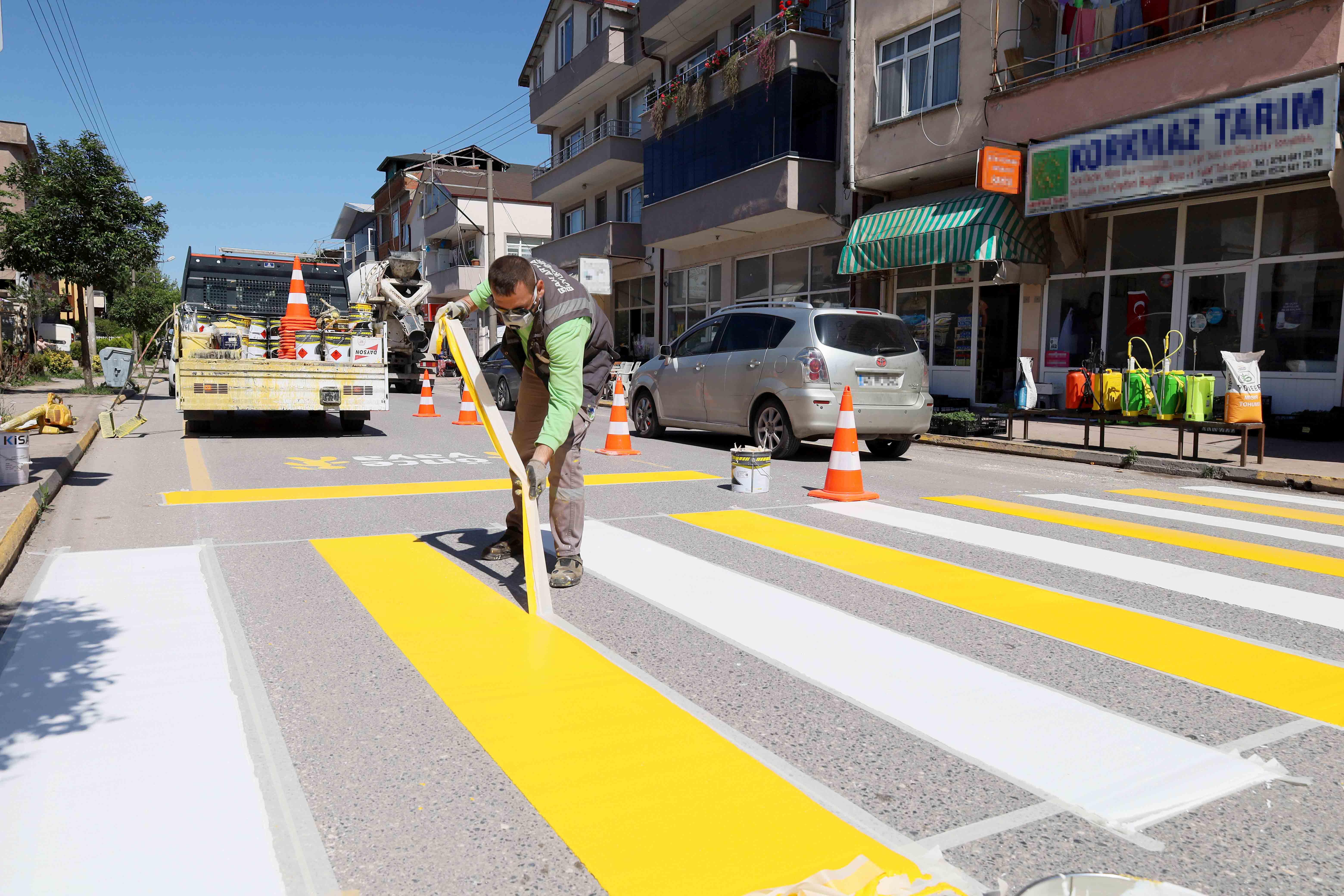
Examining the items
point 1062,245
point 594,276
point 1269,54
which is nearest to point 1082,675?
point 1269,54

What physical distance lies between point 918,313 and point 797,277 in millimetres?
3993

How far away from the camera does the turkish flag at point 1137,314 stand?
15.8m

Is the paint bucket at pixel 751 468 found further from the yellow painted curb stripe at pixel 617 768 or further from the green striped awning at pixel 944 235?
the green striped awning at pixel 944 235

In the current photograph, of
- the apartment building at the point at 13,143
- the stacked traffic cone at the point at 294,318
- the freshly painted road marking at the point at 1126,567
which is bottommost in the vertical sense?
the freshly painted road marking at the point at 1126,567

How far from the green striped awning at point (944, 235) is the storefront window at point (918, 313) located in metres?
1.33

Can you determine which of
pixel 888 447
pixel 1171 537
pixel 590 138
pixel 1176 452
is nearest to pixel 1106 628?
pixel 1171 537

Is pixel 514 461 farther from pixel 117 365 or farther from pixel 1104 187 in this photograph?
pixel 1104 187

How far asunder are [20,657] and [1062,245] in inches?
651

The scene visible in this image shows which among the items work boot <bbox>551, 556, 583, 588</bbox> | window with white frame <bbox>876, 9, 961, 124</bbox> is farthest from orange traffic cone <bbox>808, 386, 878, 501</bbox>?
window with white frame <bbox>876, 9, 961, 124</bbox>

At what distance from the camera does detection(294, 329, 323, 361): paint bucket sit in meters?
13.4

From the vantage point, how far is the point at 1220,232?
1468cm

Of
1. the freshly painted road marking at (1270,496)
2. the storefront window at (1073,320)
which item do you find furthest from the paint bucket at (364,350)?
the storefront window at (1073,320)

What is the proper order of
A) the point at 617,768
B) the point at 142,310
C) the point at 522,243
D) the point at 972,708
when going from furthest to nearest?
the point at 522,243 < the point at 142,310 < the point at 972,708 < the point at 617,768

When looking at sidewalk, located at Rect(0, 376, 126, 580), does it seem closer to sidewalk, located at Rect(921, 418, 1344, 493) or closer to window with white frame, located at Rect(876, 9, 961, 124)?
sidewalk, located at Rect(921, 418, 1344, 493)
